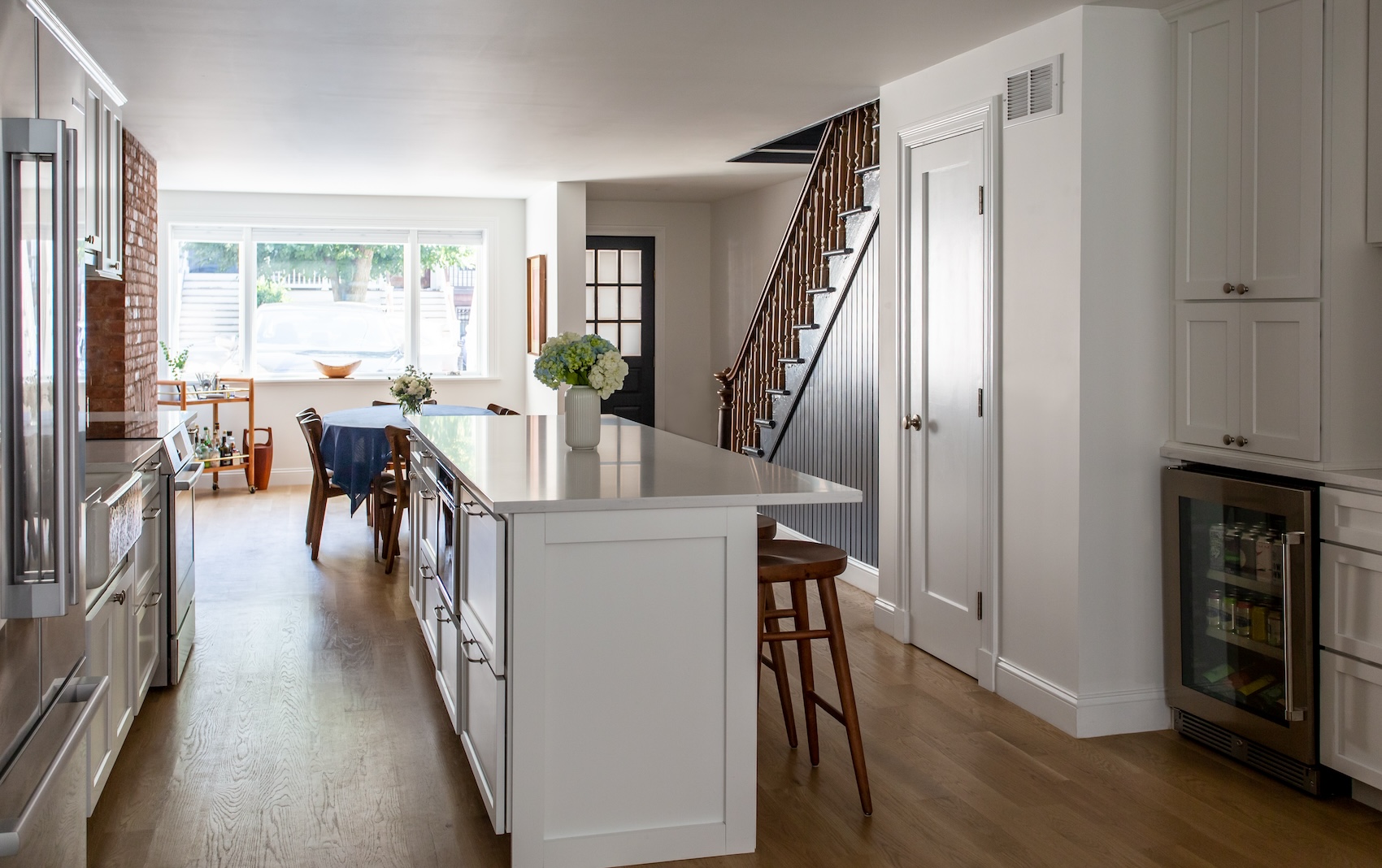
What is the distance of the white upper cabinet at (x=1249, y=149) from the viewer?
3.17m

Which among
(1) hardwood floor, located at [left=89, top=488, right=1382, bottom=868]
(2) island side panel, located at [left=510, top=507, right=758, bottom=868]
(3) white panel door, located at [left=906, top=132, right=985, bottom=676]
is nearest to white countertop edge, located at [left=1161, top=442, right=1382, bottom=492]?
(3) white panel door, located at [left=906, top=132, right=985, bottom=676]

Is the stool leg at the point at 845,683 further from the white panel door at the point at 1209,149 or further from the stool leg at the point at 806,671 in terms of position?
the white panel door at the point at 1209,149

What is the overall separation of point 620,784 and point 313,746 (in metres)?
1.32

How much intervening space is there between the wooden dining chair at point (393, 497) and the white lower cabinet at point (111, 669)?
7.05ft

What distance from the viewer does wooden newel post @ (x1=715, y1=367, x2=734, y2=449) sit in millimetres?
7559

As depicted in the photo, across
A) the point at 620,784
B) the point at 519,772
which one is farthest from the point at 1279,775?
the point at 519,772

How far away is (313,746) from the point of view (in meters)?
3.57

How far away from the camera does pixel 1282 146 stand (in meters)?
3.25

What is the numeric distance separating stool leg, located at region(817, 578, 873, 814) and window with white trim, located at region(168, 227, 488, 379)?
24.0 ft

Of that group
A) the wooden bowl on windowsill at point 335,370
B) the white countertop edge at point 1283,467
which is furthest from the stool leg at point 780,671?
the wooden bowl on windowsill at point 335,370

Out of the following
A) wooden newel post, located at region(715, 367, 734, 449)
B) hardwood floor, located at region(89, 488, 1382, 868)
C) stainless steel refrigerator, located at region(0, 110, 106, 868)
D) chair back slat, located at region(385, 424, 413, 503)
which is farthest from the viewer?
wooden newel post, located at region(715, 367, 734, 449)

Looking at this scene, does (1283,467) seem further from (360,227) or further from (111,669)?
(360,227)

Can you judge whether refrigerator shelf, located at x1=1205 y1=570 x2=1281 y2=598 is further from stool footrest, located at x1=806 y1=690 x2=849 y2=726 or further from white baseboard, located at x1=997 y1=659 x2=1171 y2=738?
stool footrest, located at x1=806 y1=690 x2=849 y2=726

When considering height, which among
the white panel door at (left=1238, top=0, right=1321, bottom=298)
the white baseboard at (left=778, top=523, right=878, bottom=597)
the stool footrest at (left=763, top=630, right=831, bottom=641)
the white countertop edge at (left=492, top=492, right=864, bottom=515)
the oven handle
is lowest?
the white baseboard at (left=778, top=523, right=878, bottom=597)
